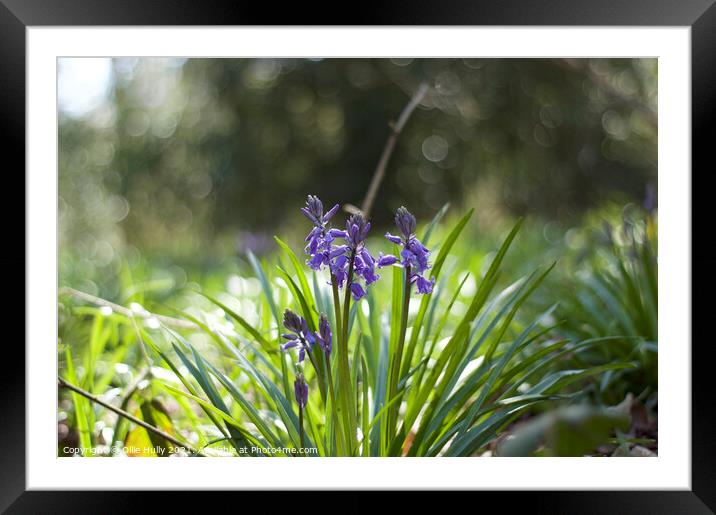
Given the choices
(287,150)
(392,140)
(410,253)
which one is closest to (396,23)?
(410,253)

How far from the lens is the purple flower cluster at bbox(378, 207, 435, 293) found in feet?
3.05

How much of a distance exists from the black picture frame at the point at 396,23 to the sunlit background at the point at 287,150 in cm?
416

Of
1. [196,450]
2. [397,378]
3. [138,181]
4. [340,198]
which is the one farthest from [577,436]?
[138,181]

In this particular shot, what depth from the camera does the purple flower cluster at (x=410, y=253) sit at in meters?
0.93

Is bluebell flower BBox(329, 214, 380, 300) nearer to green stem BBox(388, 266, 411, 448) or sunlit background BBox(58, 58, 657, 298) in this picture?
green stem BBox(388, 266, 411, 448)

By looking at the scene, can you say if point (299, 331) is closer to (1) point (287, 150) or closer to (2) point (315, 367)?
(2) point (315, 367)

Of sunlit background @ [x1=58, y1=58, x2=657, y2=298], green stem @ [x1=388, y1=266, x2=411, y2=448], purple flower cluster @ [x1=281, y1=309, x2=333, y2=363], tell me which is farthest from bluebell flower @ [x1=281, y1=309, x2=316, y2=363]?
sunlit background @ [x1=58, y1=58, x2=657, y2=298]

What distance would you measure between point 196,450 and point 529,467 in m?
0.63

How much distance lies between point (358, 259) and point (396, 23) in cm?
42

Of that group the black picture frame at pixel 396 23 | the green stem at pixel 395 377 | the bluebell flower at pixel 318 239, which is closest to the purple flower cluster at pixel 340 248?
the bluebell flower at pixel 318 239

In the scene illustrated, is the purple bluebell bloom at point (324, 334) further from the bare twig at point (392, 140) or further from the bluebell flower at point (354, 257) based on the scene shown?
the bare twig at point (392, 140)

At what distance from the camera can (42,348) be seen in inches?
41.0

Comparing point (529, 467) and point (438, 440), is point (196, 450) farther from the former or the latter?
point (529, 467)

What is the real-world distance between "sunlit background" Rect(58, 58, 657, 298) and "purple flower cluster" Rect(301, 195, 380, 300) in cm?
439
